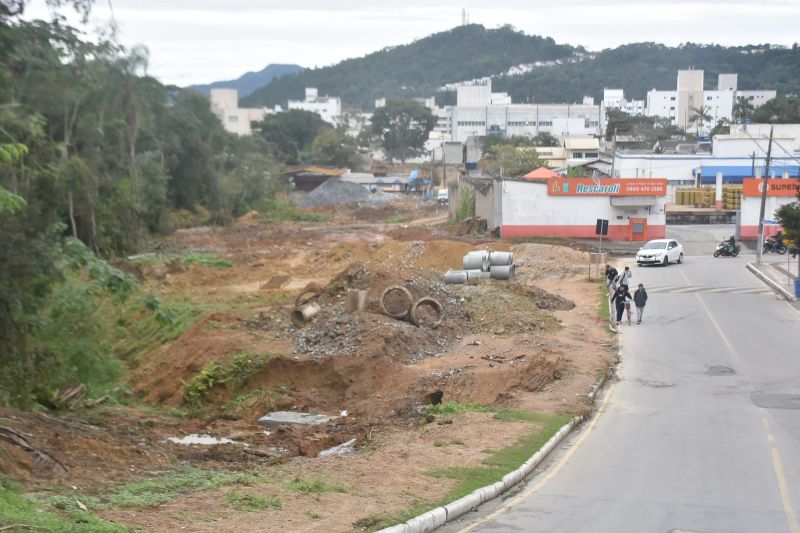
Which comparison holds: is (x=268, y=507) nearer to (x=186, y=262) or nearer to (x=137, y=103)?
(x=186, y=262)

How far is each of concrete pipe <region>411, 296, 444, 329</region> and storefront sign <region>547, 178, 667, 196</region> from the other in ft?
93.6

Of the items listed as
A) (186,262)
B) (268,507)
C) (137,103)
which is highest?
(137,103)

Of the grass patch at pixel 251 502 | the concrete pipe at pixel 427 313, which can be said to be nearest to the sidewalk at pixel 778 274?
the concrete pipe at pixel 427 313

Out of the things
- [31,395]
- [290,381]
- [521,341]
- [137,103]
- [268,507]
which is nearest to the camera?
[268,507]

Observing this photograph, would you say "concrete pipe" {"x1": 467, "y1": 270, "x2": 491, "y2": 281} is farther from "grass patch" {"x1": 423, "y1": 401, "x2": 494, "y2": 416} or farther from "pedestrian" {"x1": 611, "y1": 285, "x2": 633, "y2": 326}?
"grass patch" {"x1": 423, "y1": 401, "x2": 494, "y2": 416}

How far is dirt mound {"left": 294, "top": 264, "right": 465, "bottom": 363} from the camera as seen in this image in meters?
25.2

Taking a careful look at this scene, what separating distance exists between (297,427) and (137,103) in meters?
47.1

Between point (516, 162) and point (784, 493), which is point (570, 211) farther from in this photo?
point (516, 162)

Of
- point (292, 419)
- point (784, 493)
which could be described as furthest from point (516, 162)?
point (784, 493)

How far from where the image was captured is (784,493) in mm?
13102

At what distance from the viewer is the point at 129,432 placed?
18781 mm

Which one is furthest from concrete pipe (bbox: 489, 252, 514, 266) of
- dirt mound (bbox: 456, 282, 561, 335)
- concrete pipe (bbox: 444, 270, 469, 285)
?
dirt mound (bbox: 456, 282, 561, 335)

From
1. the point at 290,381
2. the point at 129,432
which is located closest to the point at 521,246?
the point at 290,381

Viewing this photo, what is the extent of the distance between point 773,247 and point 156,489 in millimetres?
44789
